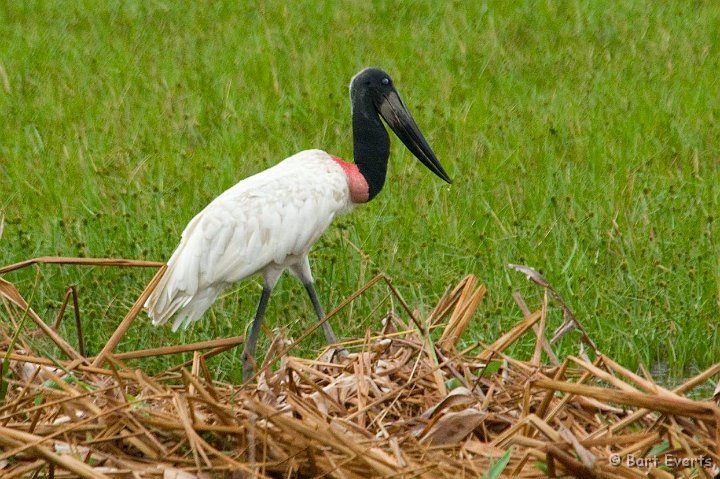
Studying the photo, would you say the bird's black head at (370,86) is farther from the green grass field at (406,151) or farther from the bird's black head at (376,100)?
the green grass field at (406,151)

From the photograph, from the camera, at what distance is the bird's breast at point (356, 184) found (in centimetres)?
575

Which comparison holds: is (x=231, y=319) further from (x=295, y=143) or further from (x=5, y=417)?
(x=5, y=417)

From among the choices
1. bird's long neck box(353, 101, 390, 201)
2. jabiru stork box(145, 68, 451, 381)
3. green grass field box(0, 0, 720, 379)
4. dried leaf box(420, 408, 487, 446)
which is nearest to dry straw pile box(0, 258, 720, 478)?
dried leaf box(420, 408, 487, 446)

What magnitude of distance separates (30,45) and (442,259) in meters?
6.17

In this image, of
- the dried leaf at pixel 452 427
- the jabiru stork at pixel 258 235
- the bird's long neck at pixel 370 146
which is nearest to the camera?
the dried leaf at pixel 452 427

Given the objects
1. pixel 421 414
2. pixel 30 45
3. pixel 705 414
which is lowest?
pixel 30 45

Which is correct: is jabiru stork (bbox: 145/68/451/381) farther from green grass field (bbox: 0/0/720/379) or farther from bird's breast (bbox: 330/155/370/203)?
green grass field (bbox: 0/0/720/379)

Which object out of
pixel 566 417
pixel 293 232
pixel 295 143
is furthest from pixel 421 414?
pixel 295 143

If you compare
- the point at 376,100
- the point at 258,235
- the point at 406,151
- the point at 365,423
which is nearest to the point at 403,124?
the point at 376,100

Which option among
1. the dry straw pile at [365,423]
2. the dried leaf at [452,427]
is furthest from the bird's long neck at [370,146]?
the dried leaf at [452,427]

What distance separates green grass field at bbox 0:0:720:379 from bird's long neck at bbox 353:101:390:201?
0.37m

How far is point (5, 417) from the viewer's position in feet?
9.09

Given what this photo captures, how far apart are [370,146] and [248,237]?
880 mm

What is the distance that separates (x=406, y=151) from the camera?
7809mm
